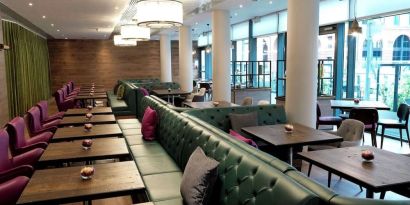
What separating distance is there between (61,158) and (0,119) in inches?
196

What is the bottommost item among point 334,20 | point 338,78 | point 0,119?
point 0,119

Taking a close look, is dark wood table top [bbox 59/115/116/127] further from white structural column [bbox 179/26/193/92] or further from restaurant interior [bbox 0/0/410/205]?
white structural column [bbox 179/26/193/92]

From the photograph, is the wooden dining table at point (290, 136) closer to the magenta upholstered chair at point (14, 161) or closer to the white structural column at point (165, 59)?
the magenta upholstered chair at point (14, 161)

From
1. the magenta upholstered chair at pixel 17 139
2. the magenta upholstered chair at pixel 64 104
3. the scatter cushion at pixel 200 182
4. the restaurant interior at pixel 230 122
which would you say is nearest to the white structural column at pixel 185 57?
the restaurant interior at pixel 230 122

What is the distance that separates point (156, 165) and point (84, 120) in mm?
1814

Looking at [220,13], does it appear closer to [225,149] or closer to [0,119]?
[0,119]

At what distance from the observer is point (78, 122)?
4.68m

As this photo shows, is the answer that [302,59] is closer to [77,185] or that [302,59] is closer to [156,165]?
[156,165]

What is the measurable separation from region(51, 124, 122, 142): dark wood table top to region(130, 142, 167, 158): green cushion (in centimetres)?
34

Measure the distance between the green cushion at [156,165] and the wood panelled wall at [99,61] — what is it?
1361cm

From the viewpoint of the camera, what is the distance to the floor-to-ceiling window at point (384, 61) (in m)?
6.80

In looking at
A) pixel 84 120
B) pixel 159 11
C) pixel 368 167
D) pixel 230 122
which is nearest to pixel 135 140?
pixel 84 120

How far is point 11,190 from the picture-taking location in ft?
9.20

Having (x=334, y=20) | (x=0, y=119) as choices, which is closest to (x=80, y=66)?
(x=0, y=119)
